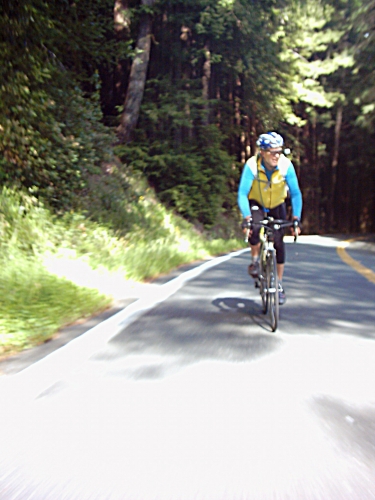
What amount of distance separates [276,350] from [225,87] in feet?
79.6

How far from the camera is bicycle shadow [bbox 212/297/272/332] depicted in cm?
758

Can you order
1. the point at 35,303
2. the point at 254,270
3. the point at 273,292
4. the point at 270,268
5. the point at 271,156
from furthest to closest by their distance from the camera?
the point at 254,270 → the point at 270,268 → the point at 271,156 → the point at 35,303 → the point at 273,292

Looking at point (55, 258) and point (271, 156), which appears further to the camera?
point (55, 258)

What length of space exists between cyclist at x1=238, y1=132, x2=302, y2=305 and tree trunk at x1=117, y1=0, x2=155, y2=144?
14.8 meters

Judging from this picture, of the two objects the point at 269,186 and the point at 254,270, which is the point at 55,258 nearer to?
the point at 254,270

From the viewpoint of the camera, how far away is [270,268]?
762 centimetres

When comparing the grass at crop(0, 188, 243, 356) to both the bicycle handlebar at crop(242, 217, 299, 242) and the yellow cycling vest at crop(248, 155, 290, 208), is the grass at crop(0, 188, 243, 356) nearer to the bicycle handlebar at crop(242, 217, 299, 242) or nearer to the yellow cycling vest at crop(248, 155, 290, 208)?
the bicycle handlebar at crop(242, 217, 299, 242)

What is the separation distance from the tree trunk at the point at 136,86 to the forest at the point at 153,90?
0.12ft

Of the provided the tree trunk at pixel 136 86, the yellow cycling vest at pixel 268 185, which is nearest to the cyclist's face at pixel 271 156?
the yellow cycling vest at pixel 268 185

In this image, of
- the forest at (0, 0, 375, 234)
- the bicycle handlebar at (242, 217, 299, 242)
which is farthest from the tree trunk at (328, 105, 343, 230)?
the bicycle handlebar at (242, 217, 299, 242)

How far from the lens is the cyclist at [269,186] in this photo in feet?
24.6

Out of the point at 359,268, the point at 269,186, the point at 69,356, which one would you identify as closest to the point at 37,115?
the point at 269,186

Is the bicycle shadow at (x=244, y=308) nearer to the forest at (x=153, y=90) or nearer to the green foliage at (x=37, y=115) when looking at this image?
the green foliage at (x=37, y=115)

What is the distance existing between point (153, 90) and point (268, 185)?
16.3 metres
